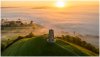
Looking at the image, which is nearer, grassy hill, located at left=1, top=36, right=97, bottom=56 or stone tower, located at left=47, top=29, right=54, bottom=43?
grassy hill, located at left=1, top=36, right=97, bottom=56

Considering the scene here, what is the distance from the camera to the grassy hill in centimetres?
558

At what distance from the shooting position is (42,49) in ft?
18.6

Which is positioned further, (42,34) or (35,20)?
(35,20)

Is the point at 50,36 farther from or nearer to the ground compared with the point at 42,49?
farther from the ground

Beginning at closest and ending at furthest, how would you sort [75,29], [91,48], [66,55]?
[66,55] < [91,48] < [75,29]

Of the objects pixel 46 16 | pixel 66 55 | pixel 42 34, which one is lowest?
pixel 66 55

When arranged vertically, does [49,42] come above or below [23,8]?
below

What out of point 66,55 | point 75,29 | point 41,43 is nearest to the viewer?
point 66,55

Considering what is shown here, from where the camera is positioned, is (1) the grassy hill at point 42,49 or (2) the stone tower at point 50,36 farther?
(2) the stone tower at point 50,36

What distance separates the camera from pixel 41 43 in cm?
586

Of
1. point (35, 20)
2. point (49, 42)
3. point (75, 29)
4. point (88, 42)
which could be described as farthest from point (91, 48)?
point (35, 20)

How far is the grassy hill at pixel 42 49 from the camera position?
558cm

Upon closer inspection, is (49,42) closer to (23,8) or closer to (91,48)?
(91,48)

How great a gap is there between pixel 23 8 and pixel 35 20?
496mm
